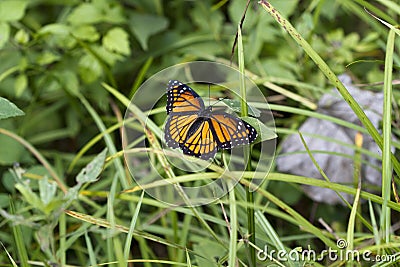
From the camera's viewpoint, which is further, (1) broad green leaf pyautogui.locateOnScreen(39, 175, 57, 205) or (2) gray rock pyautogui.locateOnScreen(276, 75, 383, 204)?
(2) gray rock pyautogui.locateOnScreen(276, 75, 383, 204)

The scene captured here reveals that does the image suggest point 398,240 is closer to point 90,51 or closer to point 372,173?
point 372,173

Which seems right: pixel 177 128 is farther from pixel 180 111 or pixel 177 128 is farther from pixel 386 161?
pixel 386 161

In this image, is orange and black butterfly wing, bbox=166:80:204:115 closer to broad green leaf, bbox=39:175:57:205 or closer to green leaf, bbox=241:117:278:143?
green leaf, bbox=241:117:278:143

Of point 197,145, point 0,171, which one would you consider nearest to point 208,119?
point 197,145

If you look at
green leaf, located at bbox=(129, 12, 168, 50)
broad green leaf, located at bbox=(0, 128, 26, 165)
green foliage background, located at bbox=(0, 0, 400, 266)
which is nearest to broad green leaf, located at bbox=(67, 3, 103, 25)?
green foliage background, located at bbox=(0, 0, 400, 266)

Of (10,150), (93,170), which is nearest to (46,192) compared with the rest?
(93,170)

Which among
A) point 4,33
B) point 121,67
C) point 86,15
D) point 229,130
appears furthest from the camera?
point 121,67
